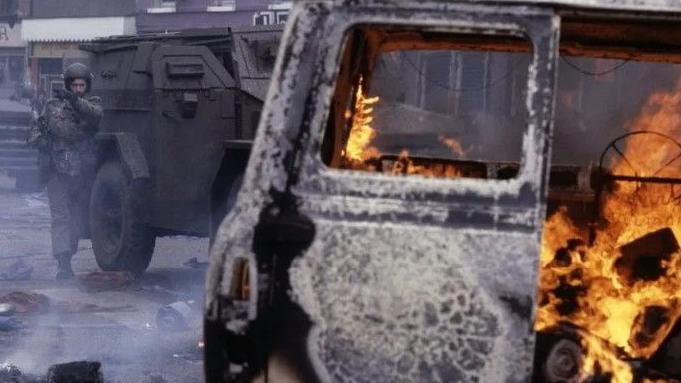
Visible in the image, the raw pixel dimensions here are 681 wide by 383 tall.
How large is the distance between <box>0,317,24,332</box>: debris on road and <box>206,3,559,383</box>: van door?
500 cm

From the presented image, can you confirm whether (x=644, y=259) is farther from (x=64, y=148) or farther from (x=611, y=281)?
(x=64, y=148)

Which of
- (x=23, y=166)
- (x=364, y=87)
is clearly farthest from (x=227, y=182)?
(x=23, y=166)

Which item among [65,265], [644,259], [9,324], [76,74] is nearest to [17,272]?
[65,265]

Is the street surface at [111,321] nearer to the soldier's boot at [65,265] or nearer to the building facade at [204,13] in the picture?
the soldier's boot at [65,265]

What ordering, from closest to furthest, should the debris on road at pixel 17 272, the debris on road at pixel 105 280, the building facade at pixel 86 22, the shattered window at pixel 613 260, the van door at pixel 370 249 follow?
the van door at pixel 370 249, the shattered window at pixel 613 260, the debris on road at pixel 105 280, the debris on road at pixel 17 272, the building facade at pixel 86 22

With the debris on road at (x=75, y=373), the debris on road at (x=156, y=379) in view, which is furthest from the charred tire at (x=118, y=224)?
the debris on road at (x=75, y=373)

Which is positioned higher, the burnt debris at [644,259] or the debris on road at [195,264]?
the burnt debris at [644,259]

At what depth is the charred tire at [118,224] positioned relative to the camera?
10688mm

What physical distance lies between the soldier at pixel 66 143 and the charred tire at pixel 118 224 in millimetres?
281

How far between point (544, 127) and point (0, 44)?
39937 millimetres

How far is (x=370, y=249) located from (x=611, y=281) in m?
1.87

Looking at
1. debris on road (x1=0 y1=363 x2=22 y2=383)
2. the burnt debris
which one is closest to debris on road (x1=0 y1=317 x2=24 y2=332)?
debris on road (x1=0 y1=363 x2=22 y2=383)

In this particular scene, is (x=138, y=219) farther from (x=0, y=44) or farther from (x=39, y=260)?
(x=0, y=44)

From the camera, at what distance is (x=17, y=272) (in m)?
10.7
